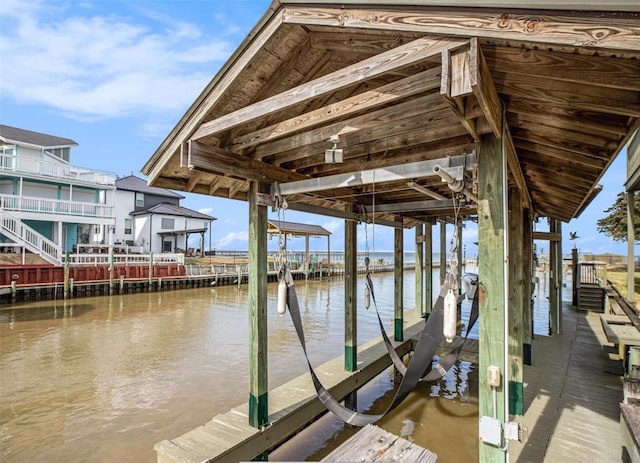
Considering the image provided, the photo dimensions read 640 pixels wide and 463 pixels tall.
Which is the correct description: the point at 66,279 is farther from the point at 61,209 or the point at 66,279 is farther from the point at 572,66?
the point at 572,66

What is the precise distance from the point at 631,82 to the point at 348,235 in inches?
157

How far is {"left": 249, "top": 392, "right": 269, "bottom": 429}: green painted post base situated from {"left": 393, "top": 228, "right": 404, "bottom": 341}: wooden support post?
3.83m

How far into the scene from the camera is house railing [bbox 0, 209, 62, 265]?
16130 millimetres

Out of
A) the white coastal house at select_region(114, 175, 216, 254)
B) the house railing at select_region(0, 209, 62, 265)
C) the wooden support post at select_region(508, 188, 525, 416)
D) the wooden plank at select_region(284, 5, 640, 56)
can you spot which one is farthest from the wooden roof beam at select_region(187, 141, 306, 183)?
the white coastal house at select_region(114, 175, 216, 254)

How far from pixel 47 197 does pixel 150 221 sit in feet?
24.1

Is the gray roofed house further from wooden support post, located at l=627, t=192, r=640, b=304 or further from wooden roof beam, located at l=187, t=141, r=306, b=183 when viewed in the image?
wooden support post, located at l=627, t=192, r=640, b=304

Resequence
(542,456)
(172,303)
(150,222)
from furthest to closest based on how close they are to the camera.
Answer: (150,222) < (172,303) < (542,456)

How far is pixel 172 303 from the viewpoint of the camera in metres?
15.5

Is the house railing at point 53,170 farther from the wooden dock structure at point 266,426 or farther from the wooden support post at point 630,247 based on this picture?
the wooden support post at point 630,247

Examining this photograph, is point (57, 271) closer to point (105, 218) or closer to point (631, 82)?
point (105, 218)

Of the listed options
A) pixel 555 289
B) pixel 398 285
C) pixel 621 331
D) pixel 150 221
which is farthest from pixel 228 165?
pixel 150 221

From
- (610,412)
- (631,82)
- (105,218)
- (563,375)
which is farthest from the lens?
(105,218)

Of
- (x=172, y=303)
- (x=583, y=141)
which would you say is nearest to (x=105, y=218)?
(x=172, y=303)

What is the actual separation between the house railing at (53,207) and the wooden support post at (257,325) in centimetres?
1967
